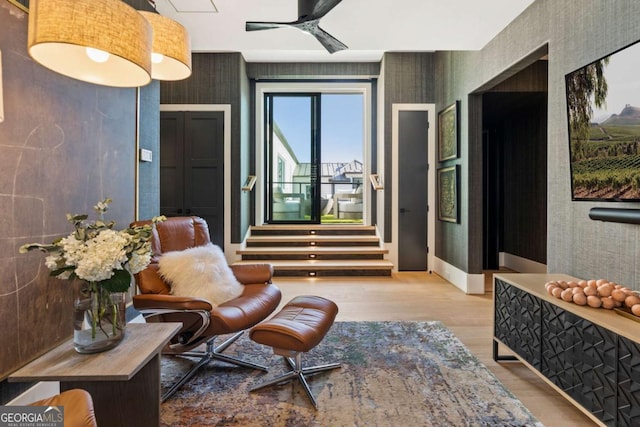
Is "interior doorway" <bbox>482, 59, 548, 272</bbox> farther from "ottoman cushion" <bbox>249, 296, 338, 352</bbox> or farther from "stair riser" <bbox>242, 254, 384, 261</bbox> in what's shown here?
"ottoman cushion" <bbox>249, 296, 338, 352</bbox>

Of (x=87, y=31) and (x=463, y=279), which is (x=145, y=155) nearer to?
(x=87, y=31)

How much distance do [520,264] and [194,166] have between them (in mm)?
5443

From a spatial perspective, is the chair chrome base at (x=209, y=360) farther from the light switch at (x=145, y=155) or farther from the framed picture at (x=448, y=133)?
the framed picture at (x=448, y=133)

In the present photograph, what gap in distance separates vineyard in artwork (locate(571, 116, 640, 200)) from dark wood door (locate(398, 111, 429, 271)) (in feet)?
10.3

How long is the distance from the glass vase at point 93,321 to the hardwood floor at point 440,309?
224 centimetres

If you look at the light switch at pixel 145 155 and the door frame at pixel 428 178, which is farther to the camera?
the door frame at pixel 428 178

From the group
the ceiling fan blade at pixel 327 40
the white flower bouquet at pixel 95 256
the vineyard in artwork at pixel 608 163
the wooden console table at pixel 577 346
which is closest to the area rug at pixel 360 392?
the wooden console table at pixel 577 346

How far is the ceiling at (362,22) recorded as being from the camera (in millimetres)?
2916

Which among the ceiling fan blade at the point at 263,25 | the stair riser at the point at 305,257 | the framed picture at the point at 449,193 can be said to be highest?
the ceiling fan blade at the point at 263,25

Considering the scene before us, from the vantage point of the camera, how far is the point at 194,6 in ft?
9.56

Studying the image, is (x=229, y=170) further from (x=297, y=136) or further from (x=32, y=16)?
(x=32, y=16)

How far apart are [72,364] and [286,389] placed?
119cm

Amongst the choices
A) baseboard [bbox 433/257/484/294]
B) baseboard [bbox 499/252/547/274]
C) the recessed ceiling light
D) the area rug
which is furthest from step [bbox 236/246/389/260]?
the recessed ceiling light

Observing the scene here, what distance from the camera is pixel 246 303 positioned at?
2.31m
